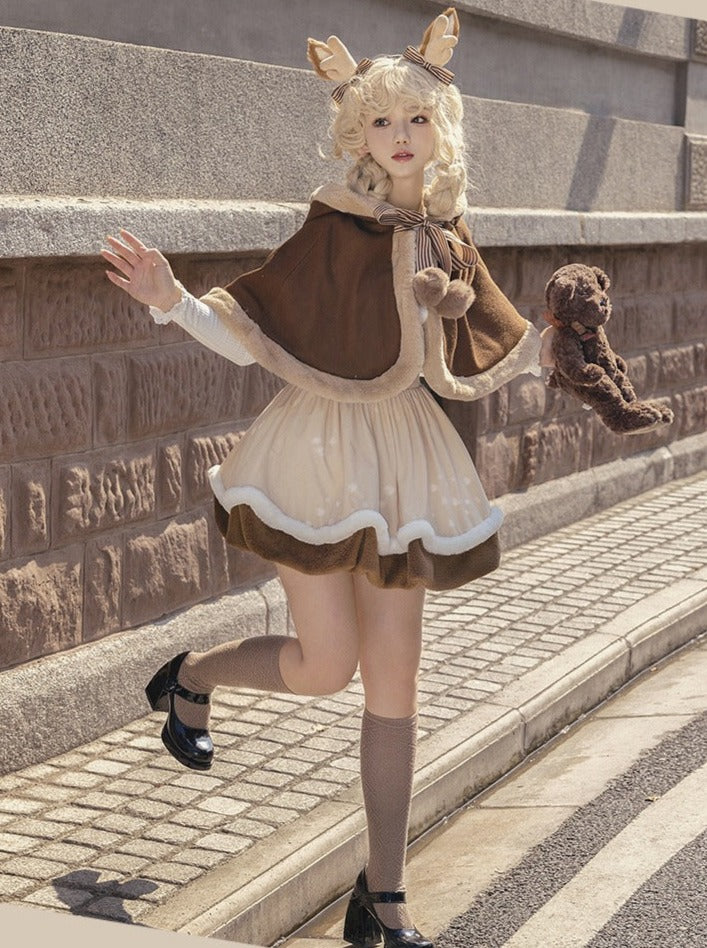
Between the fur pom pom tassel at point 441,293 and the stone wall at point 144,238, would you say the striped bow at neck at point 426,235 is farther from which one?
the stone wall at point 144,238

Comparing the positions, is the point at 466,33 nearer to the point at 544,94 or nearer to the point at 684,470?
the point at 544,94

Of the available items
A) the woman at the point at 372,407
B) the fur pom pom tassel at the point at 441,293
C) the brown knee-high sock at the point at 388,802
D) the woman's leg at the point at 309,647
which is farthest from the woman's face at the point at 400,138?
the brown knee-high sock at the point at 388,802

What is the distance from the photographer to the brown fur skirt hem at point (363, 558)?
416cm

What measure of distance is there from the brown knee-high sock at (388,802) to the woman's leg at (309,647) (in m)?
0.18

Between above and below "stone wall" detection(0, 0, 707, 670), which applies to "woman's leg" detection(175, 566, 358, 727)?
below

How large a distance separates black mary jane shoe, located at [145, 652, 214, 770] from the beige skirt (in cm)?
70

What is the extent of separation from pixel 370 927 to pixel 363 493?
3.68ft

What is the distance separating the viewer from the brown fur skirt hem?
4160mm

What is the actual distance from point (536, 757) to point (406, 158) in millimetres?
2670

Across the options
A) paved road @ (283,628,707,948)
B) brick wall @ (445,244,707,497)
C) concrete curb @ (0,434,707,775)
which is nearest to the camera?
paved road @ (283,628,707,948)

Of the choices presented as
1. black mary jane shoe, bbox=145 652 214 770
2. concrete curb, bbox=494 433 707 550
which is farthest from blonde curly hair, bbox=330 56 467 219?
concrete curb, bbox=494 433 707 550

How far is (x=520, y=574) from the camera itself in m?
8.29

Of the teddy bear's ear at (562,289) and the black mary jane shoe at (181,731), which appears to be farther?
the black mary jane shoe at (181,731)

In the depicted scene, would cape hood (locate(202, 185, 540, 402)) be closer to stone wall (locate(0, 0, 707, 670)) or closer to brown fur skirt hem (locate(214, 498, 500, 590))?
brown fur skirt hem (locate(214, 498, 500, 590))
